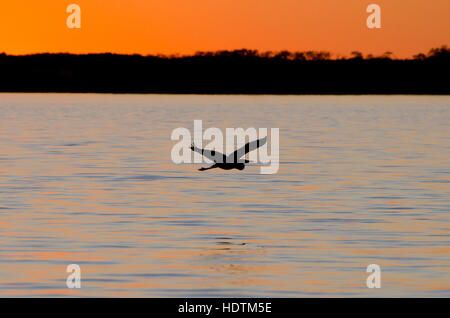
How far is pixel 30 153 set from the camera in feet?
160

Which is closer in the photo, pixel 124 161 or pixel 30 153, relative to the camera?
pixel 124 161

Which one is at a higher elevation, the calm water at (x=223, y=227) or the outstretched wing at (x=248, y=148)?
the outstretched wing at (x=248, y=148)

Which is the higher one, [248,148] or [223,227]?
[248,148]

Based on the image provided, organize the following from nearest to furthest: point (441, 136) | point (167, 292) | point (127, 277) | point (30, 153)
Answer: point (167, 292), point (127, 277), point (30, 153), point (441, 136)

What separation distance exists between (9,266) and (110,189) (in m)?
13.3

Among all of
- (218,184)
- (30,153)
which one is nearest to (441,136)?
(30,153)

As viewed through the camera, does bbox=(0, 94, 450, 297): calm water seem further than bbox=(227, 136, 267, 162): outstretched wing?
No

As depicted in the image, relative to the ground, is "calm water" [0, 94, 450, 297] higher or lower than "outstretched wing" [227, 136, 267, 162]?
lower

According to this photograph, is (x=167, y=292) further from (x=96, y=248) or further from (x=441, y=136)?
(x=441, y=136)

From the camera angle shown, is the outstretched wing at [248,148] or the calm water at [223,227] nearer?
the calm water at [223,227]

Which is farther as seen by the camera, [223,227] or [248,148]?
[248,148]

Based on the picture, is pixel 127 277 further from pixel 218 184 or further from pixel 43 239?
pixel 218 184
